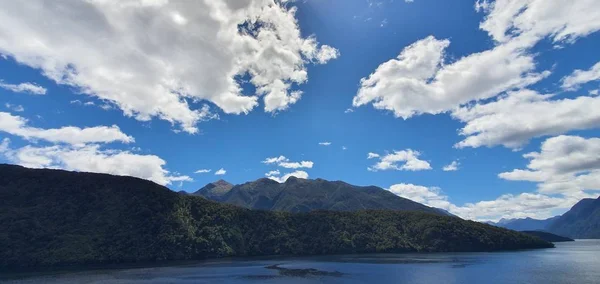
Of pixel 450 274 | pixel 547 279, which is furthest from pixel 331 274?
pixel 547 279

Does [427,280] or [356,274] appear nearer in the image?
[427,280]

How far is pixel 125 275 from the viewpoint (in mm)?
160125

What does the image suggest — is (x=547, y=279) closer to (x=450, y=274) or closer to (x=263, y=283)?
(x=450, y=274)

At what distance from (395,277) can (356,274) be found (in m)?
18.6

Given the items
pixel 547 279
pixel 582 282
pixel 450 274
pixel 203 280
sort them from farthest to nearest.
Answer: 1. pixel 450 274
2. pixel 203 280
3. pixel 547 279
4. pixel 582 282

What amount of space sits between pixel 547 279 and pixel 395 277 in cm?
5429

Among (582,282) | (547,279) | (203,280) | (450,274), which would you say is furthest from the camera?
(450,274)

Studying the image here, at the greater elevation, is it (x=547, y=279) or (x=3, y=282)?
(x=547, y=279)

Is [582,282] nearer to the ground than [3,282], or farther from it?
farther from it

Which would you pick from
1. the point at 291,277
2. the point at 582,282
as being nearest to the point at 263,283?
the point at 291,277

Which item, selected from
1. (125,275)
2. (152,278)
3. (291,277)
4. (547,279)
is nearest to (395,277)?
(291,277)

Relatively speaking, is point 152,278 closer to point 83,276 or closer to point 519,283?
point 83,276

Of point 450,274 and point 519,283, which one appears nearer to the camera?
point 519,283

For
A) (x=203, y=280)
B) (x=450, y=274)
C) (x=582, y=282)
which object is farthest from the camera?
(x=450, y=274)
